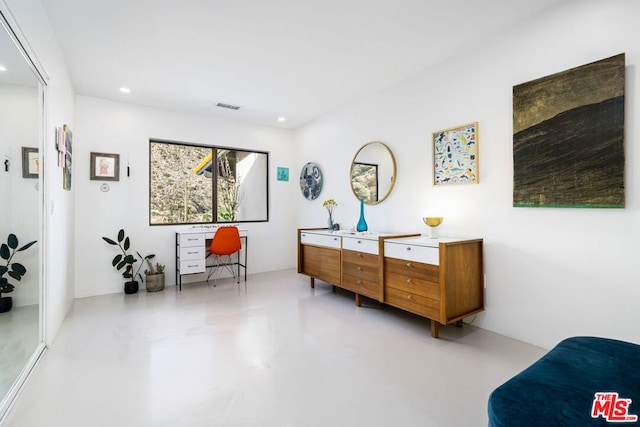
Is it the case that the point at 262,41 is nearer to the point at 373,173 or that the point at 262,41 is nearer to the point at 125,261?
the point at 373,173

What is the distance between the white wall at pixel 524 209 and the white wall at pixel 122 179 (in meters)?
2.98

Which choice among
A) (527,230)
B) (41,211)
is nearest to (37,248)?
(41,211)

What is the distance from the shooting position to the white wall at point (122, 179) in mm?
4020

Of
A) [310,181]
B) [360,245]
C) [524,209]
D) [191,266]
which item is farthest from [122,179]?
[524,209]

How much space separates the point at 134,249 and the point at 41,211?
6.89ft

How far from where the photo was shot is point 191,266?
431 cm

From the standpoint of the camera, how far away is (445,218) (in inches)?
124

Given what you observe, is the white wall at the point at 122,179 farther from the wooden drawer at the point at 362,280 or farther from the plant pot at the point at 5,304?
the wooden drawer at the point at 362,280

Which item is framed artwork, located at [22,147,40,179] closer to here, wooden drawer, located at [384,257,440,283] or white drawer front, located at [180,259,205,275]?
white drawer front, located at [180,259,205,275]

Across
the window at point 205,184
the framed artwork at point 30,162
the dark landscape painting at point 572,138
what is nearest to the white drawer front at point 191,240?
the window at point 205,184

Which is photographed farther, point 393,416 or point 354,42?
point 354,42

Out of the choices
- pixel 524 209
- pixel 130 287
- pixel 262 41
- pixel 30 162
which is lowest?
pixel 130 287

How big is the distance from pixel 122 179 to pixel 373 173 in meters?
3.52

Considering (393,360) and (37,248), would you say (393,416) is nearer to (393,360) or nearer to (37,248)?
(393,360)
